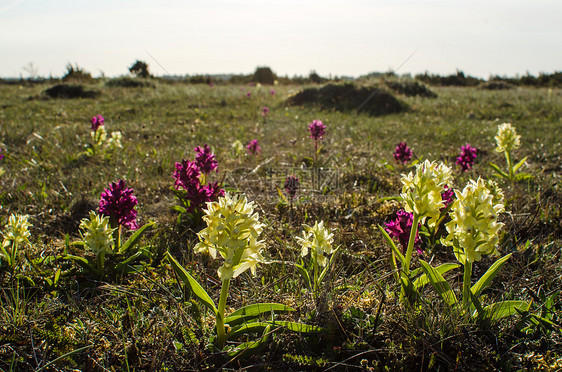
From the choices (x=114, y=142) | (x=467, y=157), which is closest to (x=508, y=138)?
(x=467, y=157)

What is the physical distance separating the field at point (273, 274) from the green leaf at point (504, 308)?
0.01 meters

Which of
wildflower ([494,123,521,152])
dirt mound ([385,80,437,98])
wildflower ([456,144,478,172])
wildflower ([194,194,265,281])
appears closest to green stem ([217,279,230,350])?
wildflower ([194,194,265,281])

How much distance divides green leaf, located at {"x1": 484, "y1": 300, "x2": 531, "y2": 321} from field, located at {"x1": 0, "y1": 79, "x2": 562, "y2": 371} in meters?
0.01

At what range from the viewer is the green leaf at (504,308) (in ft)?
6.01

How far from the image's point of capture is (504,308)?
1849 mm

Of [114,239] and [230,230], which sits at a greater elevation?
[230,230]

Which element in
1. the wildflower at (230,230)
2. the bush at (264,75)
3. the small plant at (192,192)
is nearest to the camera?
the wildflower at (230,230)

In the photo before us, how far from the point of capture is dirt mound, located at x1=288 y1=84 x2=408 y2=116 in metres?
11.2

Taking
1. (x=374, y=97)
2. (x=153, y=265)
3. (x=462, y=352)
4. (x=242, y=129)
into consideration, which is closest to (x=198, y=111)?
(x=242, y=129)

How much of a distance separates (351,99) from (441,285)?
Answer: 1097 centimetres

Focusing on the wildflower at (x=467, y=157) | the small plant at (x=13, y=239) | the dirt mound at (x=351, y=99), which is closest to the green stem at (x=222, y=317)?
the small plant at (x=13, y=239)

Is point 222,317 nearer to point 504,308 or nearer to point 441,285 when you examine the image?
point 441,285

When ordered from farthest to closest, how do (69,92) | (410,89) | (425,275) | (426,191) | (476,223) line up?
1. (410,89)
2. (69,92)
3. (425,275)
4. (426,191)
5. (476,223)

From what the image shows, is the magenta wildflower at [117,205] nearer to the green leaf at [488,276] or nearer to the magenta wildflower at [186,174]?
the magenta wildflower at [186,174]
